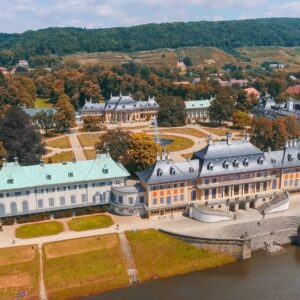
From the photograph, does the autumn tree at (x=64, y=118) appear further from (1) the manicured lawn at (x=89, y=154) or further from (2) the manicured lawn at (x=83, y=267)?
(2) the manicured lawn at (x=83, y=267)

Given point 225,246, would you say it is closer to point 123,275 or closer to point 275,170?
point 123,275

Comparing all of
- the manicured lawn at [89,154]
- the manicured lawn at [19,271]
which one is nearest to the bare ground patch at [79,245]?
the manicured lawn at [19,271]

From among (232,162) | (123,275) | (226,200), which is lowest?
(123,275)

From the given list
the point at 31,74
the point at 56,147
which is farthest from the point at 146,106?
the point at 31,74

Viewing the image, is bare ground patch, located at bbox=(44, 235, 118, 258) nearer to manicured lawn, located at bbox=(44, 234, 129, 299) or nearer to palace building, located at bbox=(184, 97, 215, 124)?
manicured lawn, located at bbox=(44, 234, 129, 299)

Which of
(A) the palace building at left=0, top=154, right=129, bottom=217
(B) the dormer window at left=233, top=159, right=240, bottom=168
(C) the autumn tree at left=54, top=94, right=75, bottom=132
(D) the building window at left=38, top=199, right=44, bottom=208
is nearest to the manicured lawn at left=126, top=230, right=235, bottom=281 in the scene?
(A) the palace building at left=0, top=154, right=129, bottom=217

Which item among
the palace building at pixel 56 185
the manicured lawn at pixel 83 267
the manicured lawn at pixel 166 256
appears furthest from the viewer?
the palace building at pixel 56 185
